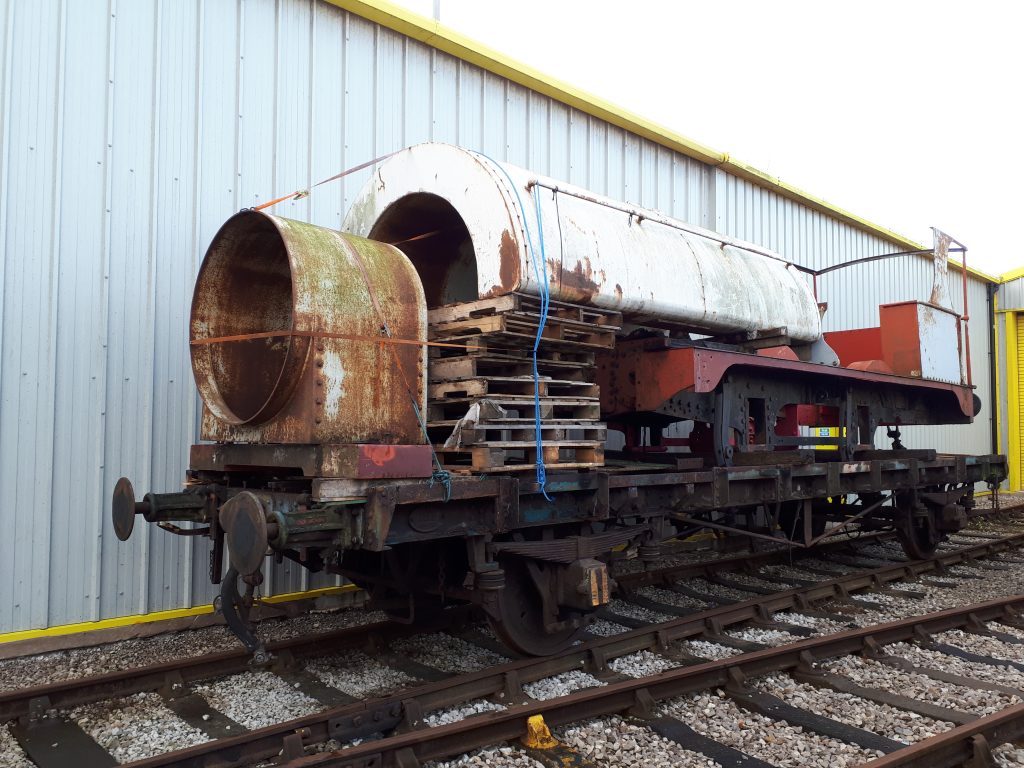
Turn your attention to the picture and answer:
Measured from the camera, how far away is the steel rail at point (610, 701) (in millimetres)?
3668

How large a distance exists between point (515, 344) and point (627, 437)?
13.0ft

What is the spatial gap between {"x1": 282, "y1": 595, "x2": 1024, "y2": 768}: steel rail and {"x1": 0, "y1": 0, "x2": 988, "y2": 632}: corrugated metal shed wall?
11.7ft

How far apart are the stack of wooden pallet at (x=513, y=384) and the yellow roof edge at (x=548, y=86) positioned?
4.36 meters

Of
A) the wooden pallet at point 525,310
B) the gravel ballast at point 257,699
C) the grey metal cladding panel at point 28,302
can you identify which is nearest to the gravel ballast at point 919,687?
the wooden pallet at point 525,310

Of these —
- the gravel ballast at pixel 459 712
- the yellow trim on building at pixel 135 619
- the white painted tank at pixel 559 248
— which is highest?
the white painted tank at pixel 559 248

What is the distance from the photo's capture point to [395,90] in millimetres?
8250

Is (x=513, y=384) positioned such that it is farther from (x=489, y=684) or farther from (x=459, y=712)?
(x=459, y=712)

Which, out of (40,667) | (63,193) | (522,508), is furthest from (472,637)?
(63,193)

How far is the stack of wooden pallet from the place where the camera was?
473cm

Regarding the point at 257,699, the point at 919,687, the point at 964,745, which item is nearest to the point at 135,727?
the point at 257,699

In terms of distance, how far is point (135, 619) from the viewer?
636cm

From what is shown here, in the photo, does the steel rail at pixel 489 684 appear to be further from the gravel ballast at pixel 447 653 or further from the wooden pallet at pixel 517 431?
Result: the wooden pallet at pixel 517 431

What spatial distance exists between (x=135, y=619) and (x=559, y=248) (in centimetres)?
474

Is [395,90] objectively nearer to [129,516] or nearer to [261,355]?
[261,355]
